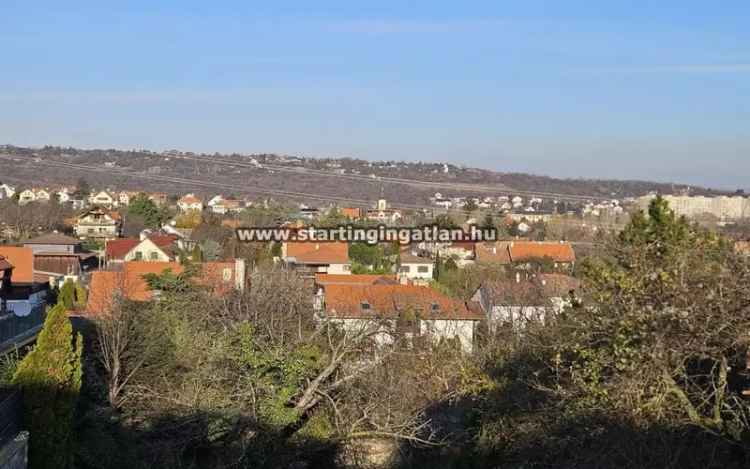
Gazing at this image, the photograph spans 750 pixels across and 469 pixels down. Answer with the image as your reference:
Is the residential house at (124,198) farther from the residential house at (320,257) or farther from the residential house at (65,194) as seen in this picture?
the residential house at (320,257)

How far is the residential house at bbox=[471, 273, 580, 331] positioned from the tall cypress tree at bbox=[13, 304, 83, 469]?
12241 mm

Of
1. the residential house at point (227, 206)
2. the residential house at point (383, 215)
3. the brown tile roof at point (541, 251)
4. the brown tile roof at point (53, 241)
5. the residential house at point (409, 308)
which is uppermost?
the residential house at point (409, 308)

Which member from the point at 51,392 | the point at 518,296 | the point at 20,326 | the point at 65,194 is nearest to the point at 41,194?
the point at 65,194

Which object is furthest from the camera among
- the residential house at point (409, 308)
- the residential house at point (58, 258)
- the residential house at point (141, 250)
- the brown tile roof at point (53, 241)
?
the brown tile roof at point (53, 241)

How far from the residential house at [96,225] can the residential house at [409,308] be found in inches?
1330

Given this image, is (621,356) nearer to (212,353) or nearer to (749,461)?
(749,461)

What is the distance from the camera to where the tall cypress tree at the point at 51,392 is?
9.14m

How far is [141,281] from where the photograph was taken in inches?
861

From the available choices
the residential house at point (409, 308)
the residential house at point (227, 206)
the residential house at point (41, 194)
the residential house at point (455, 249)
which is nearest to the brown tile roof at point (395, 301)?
the residential house at point (409, 308)

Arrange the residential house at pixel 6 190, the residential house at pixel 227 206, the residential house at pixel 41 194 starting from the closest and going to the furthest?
the residential house at pixel 227 206 → the residential house at pixel 41 194 → the residential house at pixel 6 190

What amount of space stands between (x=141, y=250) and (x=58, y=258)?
396 centimetres

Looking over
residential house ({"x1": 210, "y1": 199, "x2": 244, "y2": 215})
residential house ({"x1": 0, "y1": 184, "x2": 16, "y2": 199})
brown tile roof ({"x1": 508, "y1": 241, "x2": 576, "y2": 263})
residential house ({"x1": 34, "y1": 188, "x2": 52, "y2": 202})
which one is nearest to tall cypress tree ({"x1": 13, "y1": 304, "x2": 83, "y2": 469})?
brown tile roof ({"x1": 508, "y1": 241, "x2": 576, "y2": 263})

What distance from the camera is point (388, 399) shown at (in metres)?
12.6

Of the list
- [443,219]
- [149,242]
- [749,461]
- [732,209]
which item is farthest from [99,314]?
[732,209]
